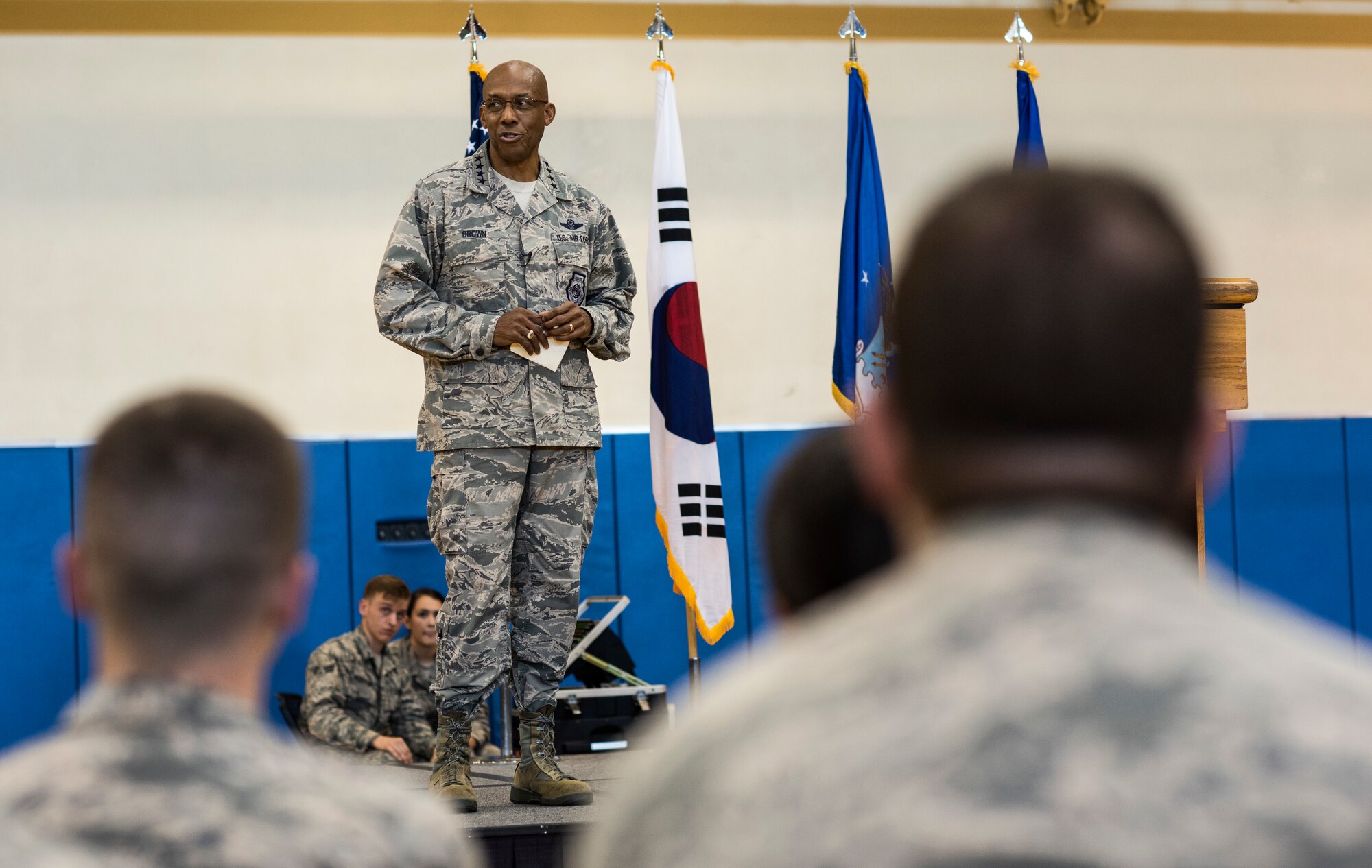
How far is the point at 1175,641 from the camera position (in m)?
0.56

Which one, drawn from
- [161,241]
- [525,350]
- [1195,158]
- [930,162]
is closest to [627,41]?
A: [930,162]

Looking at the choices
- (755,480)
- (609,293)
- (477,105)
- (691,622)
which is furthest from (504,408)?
(755,480)

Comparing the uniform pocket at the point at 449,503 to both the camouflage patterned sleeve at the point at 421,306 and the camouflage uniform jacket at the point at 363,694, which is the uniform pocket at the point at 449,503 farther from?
the camouflage uniform jacket at the point at 363,694

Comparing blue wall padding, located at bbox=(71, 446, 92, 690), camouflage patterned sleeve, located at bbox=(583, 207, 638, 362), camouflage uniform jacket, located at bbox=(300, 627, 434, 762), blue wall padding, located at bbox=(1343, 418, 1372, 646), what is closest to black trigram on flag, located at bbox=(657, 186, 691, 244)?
camouflage patterned sleeve, located at bbox=(583, 207, 638, 362)

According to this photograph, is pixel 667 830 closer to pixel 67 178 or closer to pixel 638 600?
pixel 638 600

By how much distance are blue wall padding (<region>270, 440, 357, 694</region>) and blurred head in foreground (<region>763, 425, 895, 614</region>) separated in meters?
4.68

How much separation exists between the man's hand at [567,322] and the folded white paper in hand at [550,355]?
2 centimetres

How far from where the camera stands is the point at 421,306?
3.30m

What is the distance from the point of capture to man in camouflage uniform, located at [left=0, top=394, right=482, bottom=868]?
773mm

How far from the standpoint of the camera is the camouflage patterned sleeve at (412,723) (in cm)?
501

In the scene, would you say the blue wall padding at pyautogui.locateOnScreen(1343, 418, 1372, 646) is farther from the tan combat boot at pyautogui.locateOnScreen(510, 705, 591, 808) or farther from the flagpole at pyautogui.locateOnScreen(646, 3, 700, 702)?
the tan combat boot at pyautogui.locateOnScreen(510, 705, 591, 808)

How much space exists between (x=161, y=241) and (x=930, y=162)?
329 centimetres

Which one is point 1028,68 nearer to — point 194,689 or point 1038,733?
point 194,689

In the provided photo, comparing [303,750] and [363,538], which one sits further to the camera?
[363,538]
